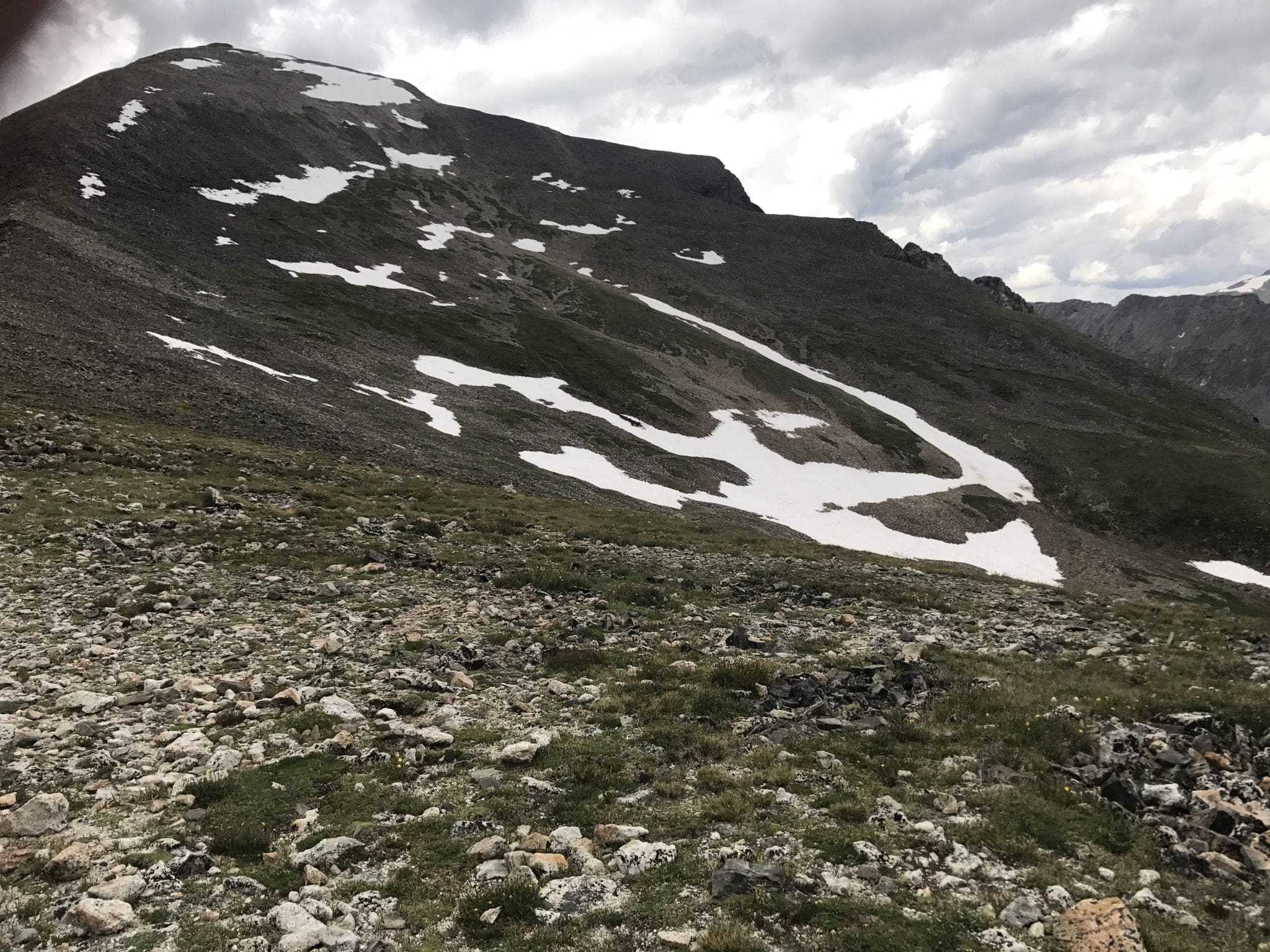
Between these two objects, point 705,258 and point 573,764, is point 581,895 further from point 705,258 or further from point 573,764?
point 705,258

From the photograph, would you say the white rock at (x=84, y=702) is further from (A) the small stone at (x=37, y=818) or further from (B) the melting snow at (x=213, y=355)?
(B) the melting snow at (x=213, y=355)

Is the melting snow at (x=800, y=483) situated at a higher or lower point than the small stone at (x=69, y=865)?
higher

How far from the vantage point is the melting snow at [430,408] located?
58.7 metres

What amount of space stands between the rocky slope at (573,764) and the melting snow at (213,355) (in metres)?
33.2

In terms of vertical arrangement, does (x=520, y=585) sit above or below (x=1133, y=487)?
below

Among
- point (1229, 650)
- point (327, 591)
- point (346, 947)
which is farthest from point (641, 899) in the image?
point (1229, 650)

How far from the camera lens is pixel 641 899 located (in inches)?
312

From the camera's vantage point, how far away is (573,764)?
11.3 meters

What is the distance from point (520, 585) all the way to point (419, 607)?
14.1 ft

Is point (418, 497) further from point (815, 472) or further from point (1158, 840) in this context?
point (815, 472)

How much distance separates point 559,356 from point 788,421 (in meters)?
36.3

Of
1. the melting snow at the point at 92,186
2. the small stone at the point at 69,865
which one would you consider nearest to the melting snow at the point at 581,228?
the melting snow at the point at 92,186

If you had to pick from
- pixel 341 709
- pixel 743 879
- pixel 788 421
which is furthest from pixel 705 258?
pixel 743 879

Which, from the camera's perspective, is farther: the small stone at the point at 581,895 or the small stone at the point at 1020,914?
the small stone at the point at 581,895
